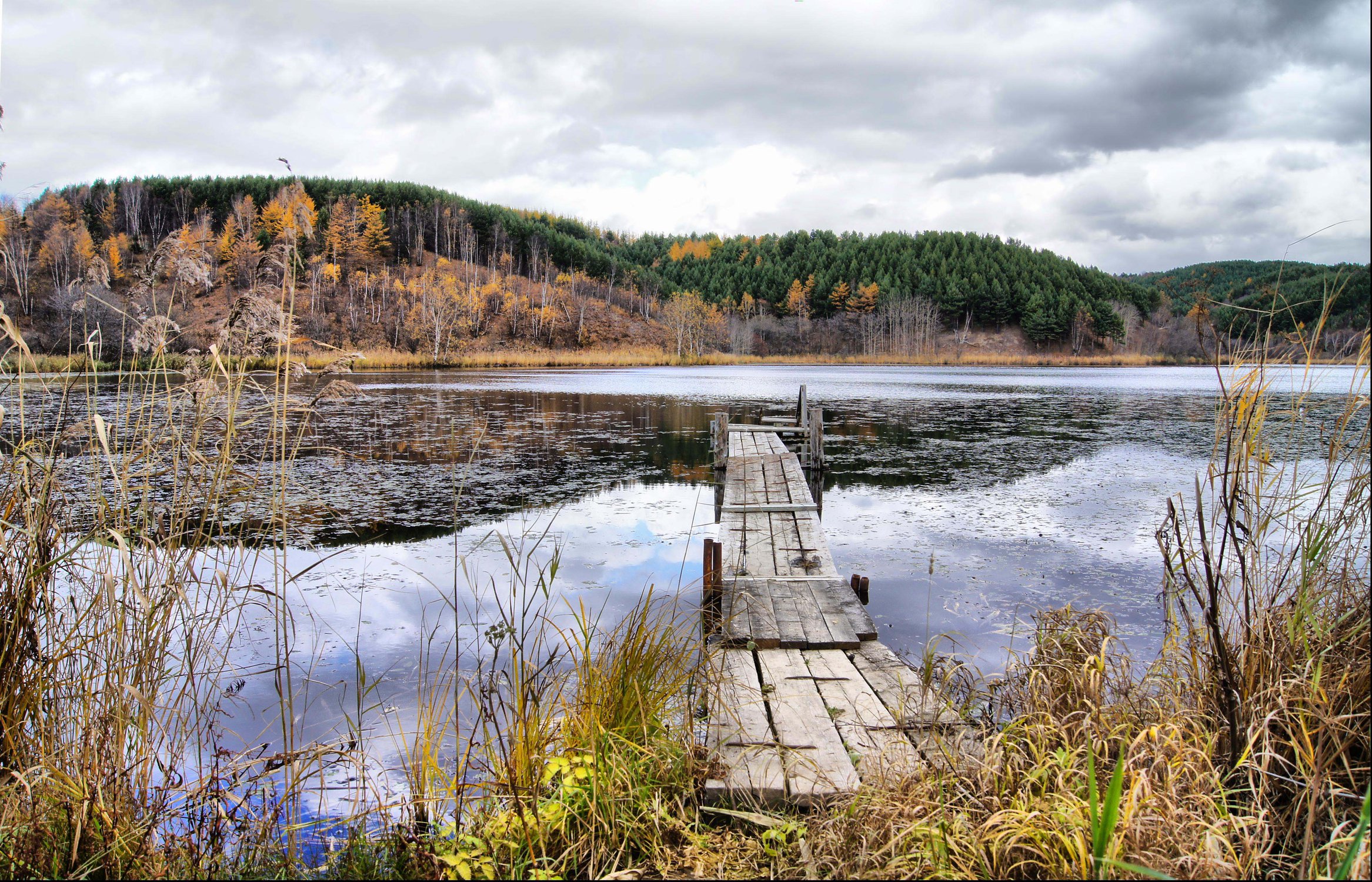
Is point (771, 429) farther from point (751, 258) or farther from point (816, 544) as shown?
point (751, 258)

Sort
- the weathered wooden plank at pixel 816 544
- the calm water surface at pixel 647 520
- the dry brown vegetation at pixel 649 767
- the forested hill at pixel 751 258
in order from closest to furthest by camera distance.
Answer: the dry brown vegetation at pixel 649 767
the calm water surface at pixel 647 520
the weathered wooden plank at pixel 816 544
the forested hill at pixel 751 258

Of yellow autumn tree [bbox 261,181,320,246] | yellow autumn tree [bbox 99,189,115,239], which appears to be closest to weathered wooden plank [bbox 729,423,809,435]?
yellow autumn tree [bbox 261,181,320,246]

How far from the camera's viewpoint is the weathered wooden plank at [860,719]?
2.72 metres

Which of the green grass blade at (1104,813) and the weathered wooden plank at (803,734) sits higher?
the green grass blade at (1104,813)

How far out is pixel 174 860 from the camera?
7.34 ft

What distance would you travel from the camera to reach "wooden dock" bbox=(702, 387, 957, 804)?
8.91ft

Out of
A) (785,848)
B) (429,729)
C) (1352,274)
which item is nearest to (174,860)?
(429,729)

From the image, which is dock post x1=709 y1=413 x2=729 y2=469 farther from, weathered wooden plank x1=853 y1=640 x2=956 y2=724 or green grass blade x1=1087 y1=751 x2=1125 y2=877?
green grass blade x1=1087 y1=751 x2=1125 y2=877

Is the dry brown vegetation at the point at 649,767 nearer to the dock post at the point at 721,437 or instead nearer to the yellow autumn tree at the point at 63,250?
the dock post at the point at 721,437

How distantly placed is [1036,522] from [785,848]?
6.42 m

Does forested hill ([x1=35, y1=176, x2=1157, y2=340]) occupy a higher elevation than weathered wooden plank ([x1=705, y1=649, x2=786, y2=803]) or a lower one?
higher

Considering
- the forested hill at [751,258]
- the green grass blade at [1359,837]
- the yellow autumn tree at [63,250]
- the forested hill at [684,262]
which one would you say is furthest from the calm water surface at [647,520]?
the forested hill at [751,258]

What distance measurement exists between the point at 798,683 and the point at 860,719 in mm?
480

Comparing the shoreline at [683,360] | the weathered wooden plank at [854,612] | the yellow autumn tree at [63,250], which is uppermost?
the yellow autumn tree at [63,250]
